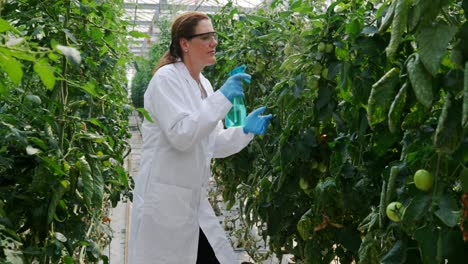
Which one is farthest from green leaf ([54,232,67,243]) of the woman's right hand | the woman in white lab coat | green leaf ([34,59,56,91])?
green leaf ([34,59,56,91])

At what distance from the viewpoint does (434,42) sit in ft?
3.51

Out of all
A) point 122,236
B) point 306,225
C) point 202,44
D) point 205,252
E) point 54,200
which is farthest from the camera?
point 122,236

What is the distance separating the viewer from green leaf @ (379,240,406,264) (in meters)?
1.38

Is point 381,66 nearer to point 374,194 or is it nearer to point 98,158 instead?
point 374,194

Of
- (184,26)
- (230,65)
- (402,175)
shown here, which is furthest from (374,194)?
(230,65)

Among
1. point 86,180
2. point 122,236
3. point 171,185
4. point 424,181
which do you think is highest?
point 424,181

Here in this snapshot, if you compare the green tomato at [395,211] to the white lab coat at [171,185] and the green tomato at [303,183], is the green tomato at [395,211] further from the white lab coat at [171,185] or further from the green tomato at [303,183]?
the white lab coat at [171,185]

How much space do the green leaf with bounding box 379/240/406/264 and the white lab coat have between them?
1.36 meters

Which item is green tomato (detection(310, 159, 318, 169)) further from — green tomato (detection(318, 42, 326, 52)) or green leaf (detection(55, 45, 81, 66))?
green leaf (detection(55, 45, 81, 66))

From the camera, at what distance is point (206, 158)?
2.95 metres

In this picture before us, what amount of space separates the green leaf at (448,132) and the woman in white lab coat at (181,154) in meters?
1.59

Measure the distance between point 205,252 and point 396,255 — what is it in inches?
68.3

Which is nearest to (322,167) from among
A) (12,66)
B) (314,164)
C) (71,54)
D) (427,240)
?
(314,164)

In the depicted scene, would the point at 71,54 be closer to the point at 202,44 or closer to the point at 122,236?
the point at 202,44
